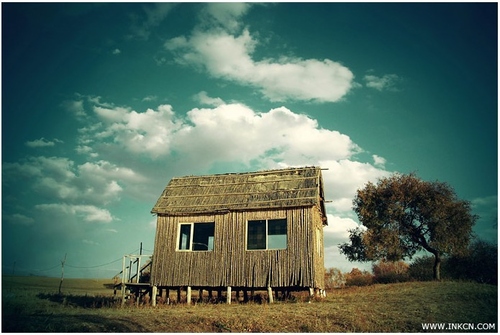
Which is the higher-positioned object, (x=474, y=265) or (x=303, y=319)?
(x=474, y=265)

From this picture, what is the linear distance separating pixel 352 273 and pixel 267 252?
67379 millimetres

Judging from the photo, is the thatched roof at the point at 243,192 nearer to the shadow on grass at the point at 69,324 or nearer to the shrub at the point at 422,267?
the shadow on grass at the point at 69,324

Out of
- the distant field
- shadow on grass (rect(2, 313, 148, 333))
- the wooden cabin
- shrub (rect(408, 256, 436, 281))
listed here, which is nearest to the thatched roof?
the wooden cabin

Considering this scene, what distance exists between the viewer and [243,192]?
2256 cm

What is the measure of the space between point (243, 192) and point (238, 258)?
4.45 m

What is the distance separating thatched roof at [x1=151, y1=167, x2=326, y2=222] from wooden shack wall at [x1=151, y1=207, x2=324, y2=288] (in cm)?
50

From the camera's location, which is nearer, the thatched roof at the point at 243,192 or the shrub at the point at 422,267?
the thatched roof at the point at 243,192

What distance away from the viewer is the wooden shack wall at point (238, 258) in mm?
19547

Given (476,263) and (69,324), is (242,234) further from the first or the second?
(476,263)

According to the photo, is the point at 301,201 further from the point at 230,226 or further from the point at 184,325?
the point at 184,325

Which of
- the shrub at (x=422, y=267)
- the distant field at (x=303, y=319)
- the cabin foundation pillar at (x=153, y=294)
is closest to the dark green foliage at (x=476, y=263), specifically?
the shrub at (x=422, y=267)

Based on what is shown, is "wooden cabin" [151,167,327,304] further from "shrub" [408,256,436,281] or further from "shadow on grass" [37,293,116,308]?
"shrub" [408,256,436,281]

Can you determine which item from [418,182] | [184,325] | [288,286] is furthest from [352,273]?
[184,325]

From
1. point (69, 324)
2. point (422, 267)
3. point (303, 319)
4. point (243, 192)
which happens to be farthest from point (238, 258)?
point (422, 267)
